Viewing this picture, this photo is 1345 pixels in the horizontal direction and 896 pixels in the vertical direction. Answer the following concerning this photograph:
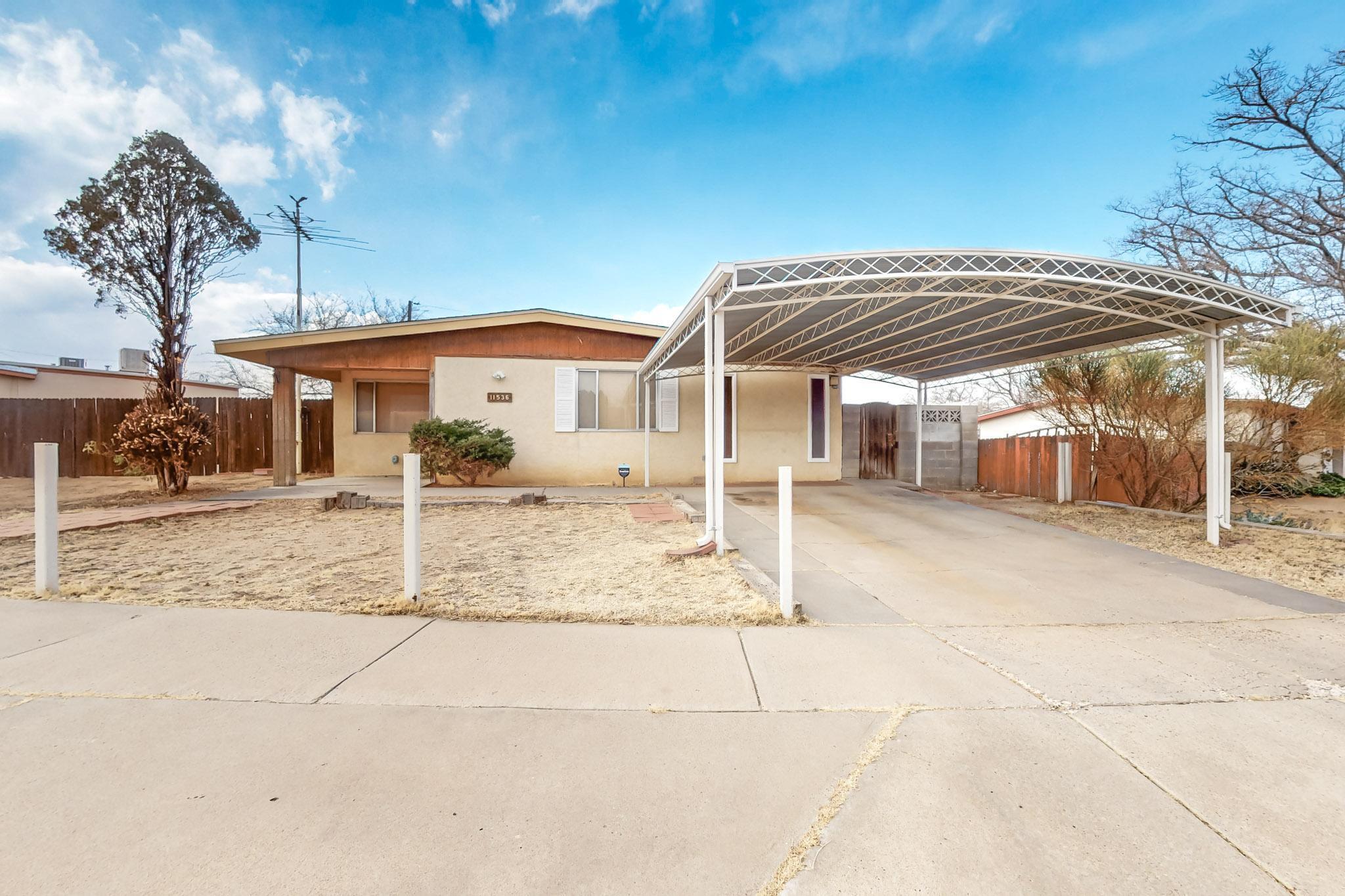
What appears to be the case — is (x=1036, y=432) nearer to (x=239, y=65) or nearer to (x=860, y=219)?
(x=860, y=219)

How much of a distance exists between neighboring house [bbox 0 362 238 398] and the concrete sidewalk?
15.3 m

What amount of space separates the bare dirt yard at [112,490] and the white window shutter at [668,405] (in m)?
8.05

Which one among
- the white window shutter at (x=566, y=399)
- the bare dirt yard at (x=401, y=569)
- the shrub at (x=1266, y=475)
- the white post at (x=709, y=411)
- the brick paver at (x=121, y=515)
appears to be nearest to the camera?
the bare dirt yard at (x=401, y=569)

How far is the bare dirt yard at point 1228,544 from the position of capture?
203 inches

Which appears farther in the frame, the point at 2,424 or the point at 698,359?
the point at 2,424

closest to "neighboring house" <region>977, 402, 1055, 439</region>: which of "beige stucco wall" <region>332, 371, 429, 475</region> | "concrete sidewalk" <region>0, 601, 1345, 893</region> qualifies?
"concrete sidewalk" <region>0, 601, 1345, 893</region>

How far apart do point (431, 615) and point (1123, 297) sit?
8205mm

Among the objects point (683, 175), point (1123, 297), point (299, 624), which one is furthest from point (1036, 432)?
point (299, 624)

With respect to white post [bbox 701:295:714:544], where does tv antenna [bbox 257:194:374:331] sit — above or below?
above

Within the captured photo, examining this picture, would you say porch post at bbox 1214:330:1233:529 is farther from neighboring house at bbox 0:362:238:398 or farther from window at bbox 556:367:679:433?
neighboring house at bbox 0:362:238:398

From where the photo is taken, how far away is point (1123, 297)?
6.49 meters

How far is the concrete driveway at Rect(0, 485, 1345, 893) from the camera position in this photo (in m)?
1.61

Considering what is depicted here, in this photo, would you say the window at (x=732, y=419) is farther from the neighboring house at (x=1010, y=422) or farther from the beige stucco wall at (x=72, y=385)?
the beige stucco wall at (x=72, y=385)

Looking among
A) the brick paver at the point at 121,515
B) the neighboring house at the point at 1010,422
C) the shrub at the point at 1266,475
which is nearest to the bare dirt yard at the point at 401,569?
the brick paver at the point at 121,515
